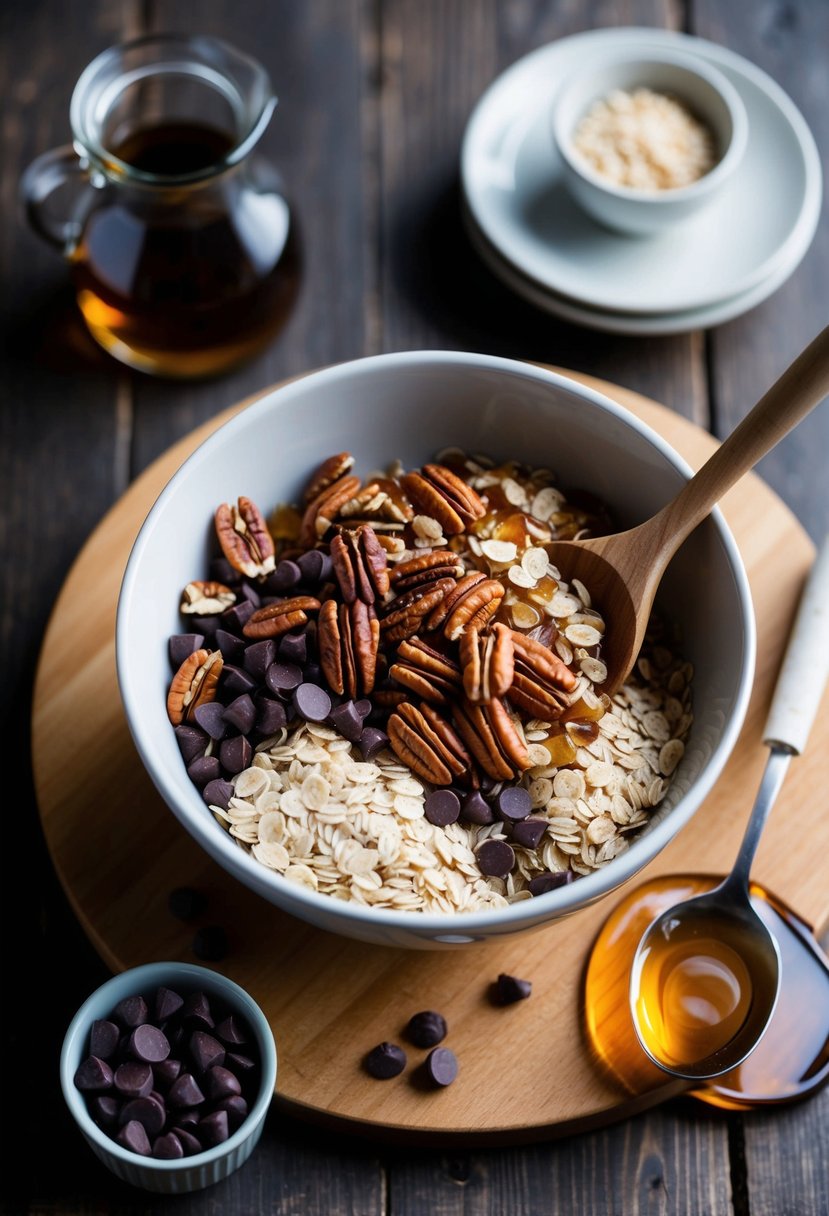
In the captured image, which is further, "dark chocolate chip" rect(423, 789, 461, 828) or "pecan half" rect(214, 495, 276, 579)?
"pecan half" rect(214, 495, 276, 579)

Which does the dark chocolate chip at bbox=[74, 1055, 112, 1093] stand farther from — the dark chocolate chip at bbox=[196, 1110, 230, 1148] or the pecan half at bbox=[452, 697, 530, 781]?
the pecan half at bbox=[452, 697, 530, 781]

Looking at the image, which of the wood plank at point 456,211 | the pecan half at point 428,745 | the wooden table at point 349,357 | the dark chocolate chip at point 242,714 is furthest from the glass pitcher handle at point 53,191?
the pecan half at point 428,745

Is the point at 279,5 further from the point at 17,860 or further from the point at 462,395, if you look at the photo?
the point at 17,860

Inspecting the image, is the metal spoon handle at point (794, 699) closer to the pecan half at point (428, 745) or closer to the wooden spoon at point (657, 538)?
the wooden spoon at point (657, 538)

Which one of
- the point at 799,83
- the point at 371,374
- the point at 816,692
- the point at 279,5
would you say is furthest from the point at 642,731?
the point at 279,5

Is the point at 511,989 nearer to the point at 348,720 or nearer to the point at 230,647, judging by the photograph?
the point at 348,720

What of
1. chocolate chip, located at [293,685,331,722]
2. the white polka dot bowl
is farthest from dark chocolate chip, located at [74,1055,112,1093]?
chocolate chip, located at [293,685,331,722]
